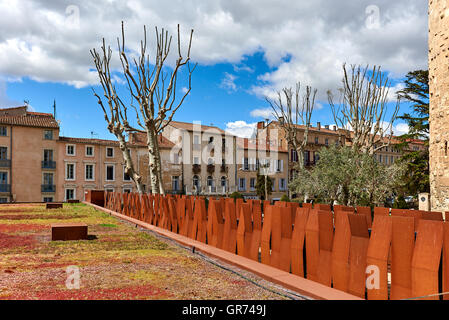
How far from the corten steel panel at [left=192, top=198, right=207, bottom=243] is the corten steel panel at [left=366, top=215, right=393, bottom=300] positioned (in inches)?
167

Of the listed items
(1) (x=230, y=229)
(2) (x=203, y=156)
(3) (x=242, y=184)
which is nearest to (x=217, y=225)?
(1) (x=230, y=229)

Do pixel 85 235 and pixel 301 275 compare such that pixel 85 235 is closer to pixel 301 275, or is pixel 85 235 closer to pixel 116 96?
pixel 301 275

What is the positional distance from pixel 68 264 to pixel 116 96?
18.2m

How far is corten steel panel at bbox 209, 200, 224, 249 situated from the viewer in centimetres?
672

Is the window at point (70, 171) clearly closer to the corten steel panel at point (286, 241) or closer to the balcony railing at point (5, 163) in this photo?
the balcony railing at point (5, 163)

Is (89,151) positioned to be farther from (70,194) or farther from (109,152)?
(70,194)

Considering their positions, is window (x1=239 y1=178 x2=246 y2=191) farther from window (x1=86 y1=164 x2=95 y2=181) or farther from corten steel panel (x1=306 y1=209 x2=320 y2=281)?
corten steel panel (x1=306 y1=209 x2=320 y2=281)

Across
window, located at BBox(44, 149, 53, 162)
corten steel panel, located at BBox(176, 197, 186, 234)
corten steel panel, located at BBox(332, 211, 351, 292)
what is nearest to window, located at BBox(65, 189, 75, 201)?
window, located at BBox(44, 149, 53, 162)

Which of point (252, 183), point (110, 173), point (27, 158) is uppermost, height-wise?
point (27, 158)

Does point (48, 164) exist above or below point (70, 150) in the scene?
below

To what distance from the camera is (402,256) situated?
3.44m

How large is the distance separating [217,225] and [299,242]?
2454 mm

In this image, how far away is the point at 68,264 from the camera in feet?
17.5

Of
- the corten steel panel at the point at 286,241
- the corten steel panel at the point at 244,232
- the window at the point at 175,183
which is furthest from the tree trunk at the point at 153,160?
the window at the point at 175,183
